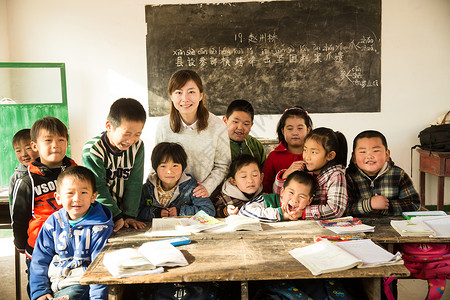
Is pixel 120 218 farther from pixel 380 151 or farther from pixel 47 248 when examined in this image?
pixel 380 151

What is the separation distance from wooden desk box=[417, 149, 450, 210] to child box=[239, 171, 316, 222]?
104 inches

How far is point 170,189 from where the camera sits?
2.46 metres

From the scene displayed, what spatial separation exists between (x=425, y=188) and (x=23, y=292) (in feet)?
14.5

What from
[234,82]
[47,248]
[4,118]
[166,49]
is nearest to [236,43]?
[234,82]

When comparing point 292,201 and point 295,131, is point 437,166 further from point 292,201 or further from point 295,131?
point 292,201

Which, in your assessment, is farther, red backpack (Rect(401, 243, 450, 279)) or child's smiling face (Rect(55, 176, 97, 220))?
red backpack (Rect(401, 243, 450, 279))

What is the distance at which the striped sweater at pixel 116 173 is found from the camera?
7.09 ft

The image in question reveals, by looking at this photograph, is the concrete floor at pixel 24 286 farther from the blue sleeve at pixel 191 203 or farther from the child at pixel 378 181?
the blue sleeve at pixel 191 203

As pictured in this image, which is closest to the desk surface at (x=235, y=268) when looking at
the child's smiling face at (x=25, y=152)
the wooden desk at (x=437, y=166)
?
the child's smiling face at (x=25, y=152)

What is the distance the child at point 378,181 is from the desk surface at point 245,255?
6.6 inches

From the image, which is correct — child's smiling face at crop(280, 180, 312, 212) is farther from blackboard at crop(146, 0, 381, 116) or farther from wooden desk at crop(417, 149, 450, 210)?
blackboard at crop(146, 0, 381, 116)

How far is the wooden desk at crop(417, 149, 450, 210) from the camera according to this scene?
13.9 ft

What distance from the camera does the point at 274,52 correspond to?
4941 millimetres

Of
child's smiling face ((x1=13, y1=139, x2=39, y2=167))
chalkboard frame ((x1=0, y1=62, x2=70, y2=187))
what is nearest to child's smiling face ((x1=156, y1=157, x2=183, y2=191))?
child's smiling face ((x1=13, y1=139, x2=39, y2=167))
